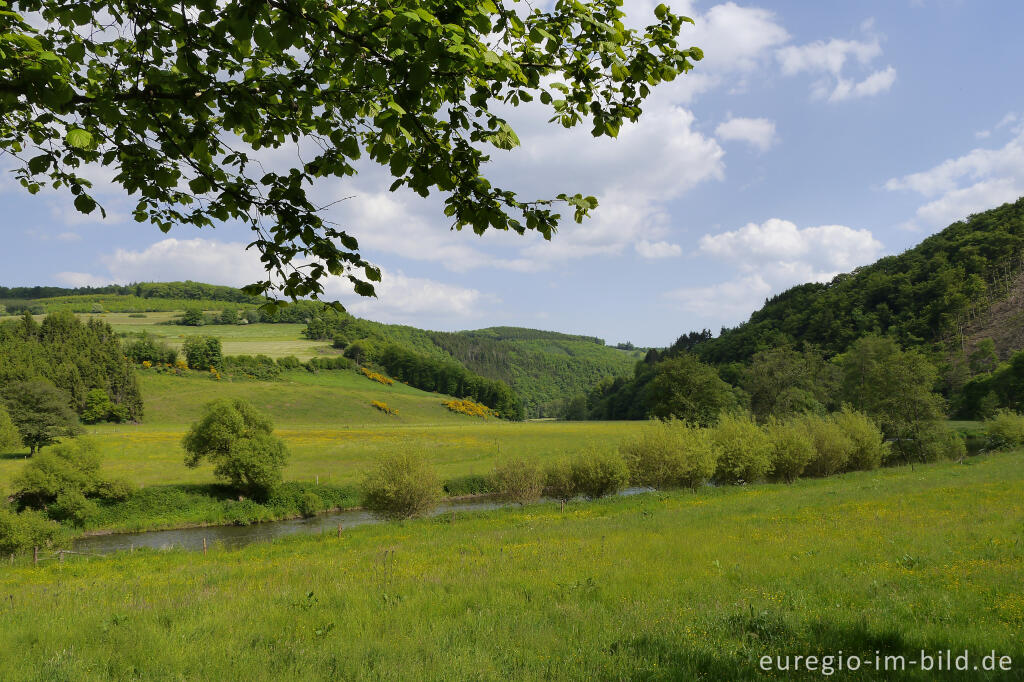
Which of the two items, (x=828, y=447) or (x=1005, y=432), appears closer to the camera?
(x=828, y=447)

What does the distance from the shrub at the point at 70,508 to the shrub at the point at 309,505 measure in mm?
14195

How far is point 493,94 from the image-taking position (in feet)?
14.3

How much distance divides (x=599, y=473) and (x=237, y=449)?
A: 1200 inches

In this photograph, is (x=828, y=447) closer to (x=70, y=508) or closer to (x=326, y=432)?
(x=70, y=508)

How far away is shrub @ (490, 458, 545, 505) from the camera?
4019 cm

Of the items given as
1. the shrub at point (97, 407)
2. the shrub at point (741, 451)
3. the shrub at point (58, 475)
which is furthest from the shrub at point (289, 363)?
the shrub at point (741, 451)

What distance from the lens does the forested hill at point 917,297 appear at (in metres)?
127

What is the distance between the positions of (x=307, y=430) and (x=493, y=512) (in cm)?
6488

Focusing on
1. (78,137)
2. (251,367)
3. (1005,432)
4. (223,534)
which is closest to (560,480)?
(223,534)

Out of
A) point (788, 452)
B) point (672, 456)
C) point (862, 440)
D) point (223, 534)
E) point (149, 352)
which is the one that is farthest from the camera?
point (149, 352)

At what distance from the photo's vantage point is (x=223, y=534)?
117ft

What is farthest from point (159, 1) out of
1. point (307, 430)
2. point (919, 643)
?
point (307, 430)

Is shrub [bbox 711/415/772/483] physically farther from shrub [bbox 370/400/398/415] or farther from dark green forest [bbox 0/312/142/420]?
dark green forest [bbox 0/312/142/420]

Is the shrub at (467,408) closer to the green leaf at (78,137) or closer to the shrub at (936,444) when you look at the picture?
the shrub at (936,444)
